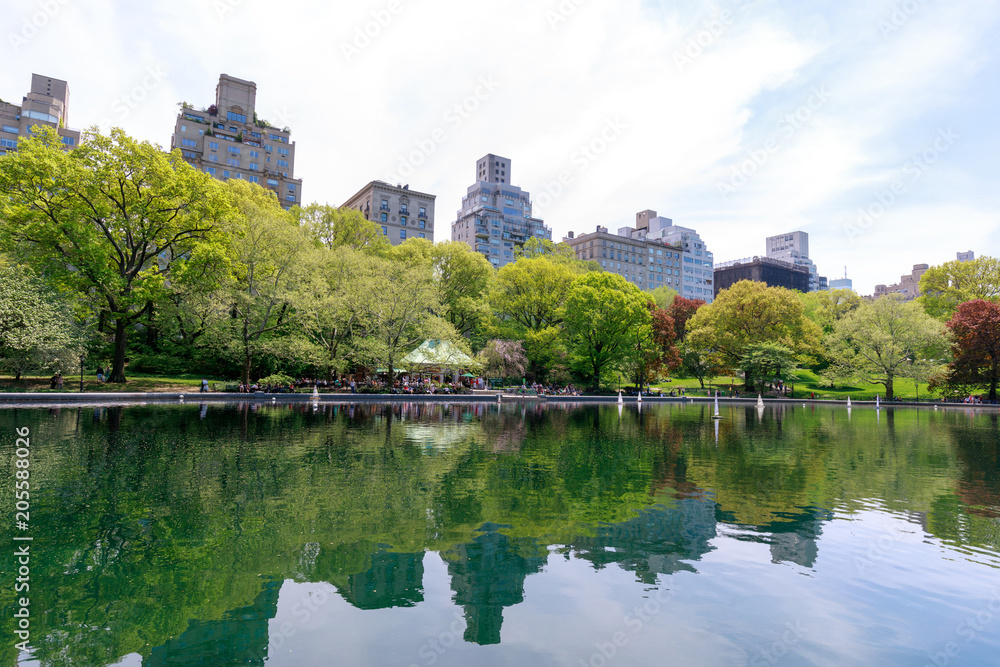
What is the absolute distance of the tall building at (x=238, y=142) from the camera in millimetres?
104625

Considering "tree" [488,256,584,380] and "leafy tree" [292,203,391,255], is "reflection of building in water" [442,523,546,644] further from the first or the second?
"leafy tree" [292,203,391,255]

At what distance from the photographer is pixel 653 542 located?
9383mm

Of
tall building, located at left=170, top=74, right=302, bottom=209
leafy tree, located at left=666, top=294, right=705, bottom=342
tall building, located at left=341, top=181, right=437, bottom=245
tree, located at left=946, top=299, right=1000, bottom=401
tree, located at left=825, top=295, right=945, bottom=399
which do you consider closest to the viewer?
tree, located at left=946, top=299, right=1000, bottom=401

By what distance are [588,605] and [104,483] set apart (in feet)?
37.9

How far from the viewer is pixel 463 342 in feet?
174

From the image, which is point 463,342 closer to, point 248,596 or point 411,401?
point 411,401

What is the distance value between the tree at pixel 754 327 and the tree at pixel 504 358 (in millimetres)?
28922

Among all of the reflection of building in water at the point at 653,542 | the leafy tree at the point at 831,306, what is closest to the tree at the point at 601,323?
the leafy tree at the point at 831,306

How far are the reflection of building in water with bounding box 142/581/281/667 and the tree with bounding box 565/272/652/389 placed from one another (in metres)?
55.9

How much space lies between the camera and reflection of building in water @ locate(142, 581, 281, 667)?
217 inches

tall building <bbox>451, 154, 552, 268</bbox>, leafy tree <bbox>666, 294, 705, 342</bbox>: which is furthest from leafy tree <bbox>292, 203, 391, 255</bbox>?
tall building <bbox>451, 154, 552, 268</bbox>

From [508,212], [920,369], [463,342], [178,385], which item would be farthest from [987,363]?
[508,212]

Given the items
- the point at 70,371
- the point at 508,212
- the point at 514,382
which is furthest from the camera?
the point at 508,212

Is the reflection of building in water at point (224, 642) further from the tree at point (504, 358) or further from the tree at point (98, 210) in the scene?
the tree at point (504, 358)
